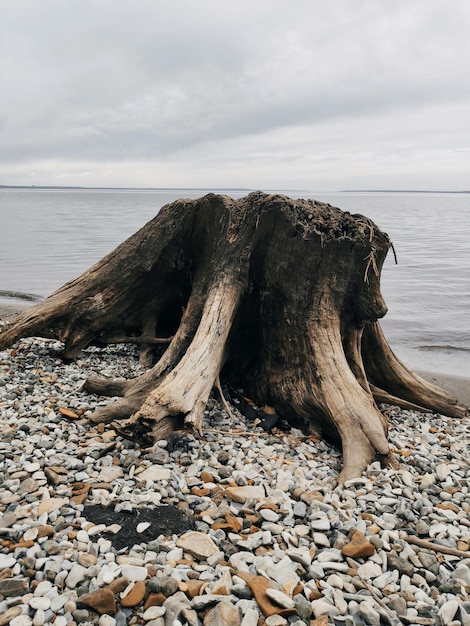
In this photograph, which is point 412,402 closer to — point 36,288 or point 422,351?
point 422,351

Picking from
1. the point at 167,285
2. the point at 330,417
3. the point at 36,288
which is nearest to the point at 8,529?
the point at 330,417

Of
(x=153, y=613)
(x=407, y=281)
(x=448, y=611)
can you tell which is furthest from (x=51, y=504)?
(x=407, y=281)

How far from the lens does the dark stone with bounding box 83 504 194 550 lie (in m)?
3.51

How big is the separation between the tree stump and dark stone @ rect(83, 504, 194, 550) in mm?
935

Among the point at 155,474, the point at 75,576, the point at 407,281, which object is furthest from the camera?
the point at 407,281

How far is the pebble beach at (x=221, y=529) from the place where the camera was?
2.94m

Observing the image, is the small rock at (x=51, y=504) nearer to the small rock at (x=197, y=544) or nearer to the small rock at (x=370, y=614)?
the small rock at (x=197, y=544)

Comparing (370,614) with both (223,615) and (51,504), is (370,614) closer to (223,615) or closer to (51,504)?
(223,615)

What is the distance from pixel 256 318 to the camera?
6738 mm

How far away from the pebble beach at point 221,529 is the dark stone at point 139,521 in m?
0.01

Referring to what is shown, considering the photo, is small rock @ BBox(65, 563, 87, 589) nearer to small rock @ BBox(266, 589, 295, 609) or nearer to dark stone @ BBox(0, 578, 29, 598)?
dark stone @ BBox(0, 578, 29, 598)

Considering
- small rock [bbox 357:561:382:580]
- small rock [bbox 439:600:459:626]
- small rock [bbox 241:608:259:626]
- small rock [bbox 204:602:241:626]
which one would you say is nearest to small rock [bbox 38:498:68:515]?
small rock [bbox 204:602:241:626]

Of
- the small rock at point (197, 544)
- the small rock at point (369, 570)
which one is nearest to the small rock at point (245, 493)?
the small rock at point (197, 544)

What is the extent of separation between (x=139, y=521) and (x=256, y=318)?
3.48 m
